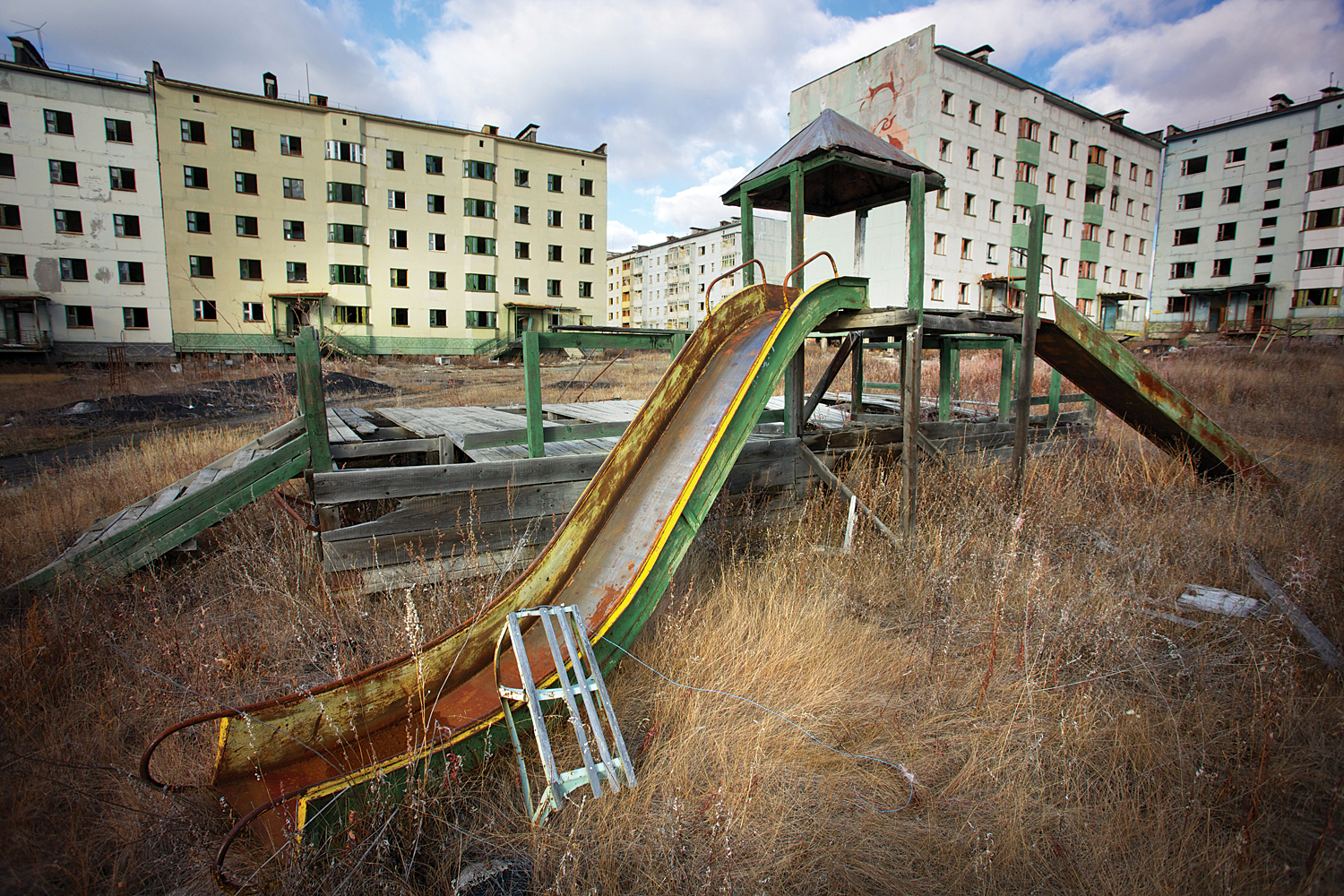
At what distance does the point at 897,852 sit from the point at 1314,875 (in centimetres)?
133

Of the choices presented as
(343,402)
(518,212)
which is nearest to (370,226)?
(518,212)

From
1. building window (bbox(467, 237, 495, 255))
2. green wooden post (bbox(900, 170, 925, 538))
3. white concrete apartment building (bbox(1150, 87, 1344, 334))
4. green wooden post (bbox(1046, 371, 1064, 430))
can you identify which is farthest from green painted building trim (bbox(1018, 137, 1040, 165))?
green wooden post (bbox(900, 170, 925, 538))

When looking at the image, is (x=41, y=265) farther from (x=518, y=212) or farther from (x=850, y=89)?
(x=850, y=89)

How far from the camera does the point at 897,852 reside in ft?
7.11

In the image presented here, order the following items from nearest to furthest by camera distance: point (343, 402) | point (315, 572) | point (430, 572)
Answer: point (430, 572) < point (315, 572) < point (343, 402)

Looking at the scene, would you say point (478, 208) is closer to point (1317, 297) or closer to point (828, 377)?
point (828, 377)

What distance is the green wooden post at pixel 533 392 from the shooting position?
4.00 metres

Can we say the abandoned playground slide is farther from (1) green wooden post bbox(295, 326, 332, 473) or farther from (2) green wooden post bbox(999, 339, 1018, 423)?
(2) green wooden post bbox(999, 339, 1018, 423)

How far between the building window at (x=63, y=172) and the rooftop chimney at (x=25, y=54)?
→ 4563mm

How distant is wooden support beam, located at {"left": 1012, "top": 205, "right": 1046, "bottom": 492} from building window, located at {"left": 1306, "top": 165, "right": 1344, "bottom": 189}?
48.1m

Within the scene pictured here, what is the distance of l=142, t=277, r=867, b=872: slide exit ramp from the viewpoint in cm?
213

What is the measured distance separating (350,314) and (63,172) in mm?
13620

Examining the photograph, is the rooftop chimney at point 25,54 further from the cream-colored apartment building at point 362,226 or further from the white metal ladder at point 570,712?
the white metal ladder at point 570,712

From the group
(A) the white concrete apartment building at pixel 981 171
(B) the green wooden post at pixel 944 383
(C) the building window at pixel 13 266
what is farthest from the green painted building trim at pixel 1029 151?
(C) the building window at pixel 13 266
